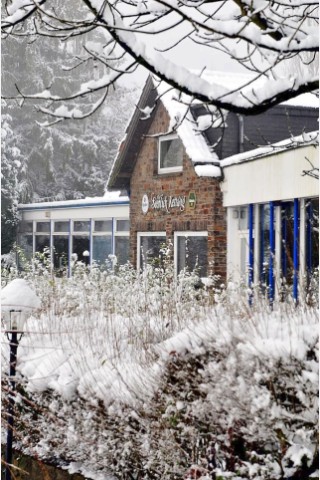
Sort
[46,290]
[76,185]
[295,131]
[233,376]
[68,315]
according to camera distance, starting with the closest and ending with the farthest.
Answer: [233,376]
[68,315]
[46,290]
[295,131]
[76,185]

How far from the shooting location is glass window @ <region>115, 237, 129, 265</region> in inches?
640

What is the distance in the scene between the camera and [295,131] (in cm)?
1220

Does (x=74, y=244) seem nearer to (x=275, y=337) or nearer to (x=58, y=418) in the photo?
(x=58, y=418)

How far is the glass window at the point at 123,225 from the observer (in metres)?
16.4

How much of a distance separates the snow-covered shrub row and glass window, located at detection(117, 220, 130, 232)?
1062cm

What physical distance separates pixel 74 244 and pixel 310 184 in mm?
10485

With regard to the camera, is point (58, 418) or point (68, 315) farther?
point (68, 315)

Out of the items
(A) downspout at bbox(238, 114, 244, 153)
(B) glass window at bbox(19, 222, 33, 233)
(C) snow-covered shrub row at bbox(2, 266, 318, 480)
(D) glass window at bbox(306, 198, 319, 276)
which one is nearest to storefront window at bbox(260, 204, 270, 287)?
(D) glass window at bbox(306, 198, 319, 276)

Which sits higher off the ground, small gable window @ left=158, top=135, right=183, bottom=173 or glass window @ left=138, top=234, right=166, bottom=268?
small gable window @ left=158, top=135, right=183, bottom=173

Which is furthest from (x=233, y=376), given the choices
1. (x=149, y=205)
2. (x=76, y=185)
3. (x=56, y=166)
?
(x=76, y=185)

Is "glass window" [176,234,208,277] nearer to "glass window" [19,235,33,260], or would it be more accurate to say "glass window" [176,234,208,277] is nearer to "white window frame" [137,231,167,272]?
"white window frame" [137,231,167,272]

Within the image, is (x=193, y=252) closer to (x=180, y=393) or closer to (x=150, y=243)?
(x=150, y=243)

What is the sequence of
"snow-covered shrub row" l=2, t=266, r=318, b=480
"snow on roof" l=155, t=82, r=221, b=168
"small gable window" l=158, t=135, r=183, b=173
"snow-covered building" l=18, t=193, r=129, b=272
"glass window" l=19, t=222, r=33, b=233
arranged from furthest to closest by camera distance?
"glass window" l=19, t=222, r=33, b=233
"snow-covered building" l=18, t=193, r=129, b=272
"small gable window" l=158, t=135, r=183, b=173
"snow on roof" l=155, t=82, r=221, b=168
"snow-covered shrub row" l=2, t=266, r=318, b=480

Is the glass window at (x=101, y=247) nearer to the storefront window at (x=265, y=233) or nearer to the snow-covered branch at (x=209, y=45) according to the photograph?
the storefront window at (x=265, y=233)
